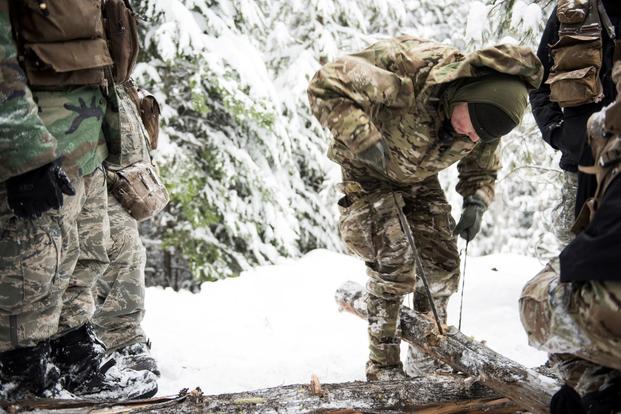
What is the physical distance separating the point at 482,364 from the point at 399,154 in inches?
54.2

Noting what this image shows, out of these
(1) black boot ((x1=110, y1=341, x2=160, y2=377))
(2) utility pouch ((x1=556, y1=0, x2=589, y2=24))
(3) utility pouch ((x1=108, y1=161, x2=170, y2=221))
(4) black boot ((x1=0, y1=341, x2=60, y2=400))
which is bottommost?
(1) black boot ((x1=110, y1=341, x2=160, y2=377))

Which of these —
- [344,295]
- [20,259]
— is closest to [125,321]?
[20,259]

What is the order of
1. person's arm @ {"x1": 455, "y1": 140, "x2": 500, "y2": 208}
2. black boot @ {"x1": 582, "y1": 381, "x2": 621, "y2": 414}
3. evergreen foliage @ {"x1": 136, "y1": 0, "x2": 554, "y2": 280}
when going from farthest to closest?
evergreen foliage @ {"x1": 136, "y1": 0, "x2": 554, "y2": 280} < person's arm @ {"x1": 455, "y1": 140, "x2": 500, "y2": 208} < black boot @ {"x1": 582, "y1": 381, "x2": 621, "y2": 414}

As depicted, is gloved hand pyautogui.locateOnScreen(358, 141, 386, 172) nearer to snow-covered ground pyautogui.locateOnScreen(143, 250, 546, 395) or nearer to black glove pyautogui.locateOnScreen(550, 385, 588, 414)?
black glove pyautogui.locateOnScreen(550, 385, 588, 414)

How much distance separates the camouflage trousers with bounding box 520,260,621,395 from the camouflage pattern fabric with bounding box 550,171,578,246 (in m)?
2.15

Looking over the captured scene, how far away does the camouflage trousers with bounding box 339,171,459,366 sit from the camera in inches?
141

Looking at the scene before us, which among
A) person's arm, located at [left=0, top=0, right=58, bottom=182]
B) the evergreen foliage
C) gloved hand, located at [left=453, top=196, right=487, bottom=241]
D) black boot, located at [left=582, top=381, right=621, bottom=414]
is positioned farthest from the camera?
the evergreen foliage

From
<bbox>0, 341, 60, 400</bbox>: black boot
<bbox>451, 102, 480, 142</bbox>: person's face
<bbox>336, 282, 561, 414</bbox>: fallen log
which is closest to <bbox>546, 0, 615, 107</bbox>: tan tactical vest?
<bbox>451, 102, 480, 142</bbox>: person's face

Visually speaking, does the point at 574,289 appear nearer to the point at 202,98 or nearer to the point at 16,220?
the point at 16,220

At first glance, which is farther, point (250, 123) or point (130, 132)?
point (250, 123)

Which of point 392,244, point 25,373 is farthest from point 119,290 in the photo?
point 392,244

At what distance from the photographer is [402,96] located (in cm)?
323

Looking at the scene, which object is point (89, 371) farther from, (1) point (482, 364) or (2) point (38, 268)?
(1) point (482, 364)

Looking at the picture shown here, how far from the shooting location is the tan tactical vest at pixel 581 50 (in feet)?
11.5
